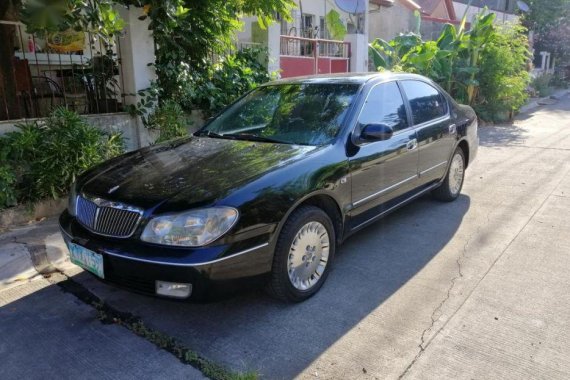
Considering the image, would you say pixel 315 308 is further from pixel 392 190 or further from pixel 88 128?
pixel 88 128

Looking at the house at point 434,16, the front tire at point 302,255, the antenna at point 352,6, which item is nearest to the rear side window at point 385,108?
the front tire at point 302,255

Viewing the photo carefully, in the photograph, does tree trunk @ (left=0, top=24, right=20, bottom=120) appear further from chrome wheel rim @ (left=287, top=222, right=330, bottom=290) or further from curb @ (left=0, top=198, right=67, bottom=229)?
chrome wheel rim @ (left=287, top=222, right=330, bottom=290)

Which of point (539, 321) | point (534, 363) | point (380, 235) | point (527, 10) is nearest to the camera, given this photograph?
point (534, 363)

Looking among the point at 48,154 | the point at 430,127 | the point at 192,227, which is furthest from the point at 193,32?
the point at 192,227

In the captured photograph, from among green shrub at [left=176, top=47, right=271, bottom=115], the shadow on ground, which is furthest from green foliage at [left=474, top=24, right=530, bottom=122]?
the shadow on ground

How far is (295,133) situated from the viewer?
13.0 feet

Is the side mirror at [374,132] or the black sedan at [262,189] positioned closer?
the black sedan at [262,189]

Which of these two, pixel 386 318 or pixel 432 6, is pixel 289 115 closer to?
pixel 386 318

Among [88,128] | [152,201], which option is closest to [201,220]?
[152,201]

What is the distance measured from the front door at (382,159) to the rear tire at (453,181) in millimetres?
998

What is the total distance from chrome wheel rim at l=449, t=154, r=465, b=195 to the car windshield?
2.13 meters

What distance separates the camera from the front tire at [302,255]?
321 cm

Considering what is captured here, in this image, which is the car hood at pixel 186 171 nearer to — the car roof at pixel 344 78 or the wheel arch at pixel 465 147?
the car roof at pixel 344 78

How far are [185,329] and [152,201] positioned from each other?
2.95ft
